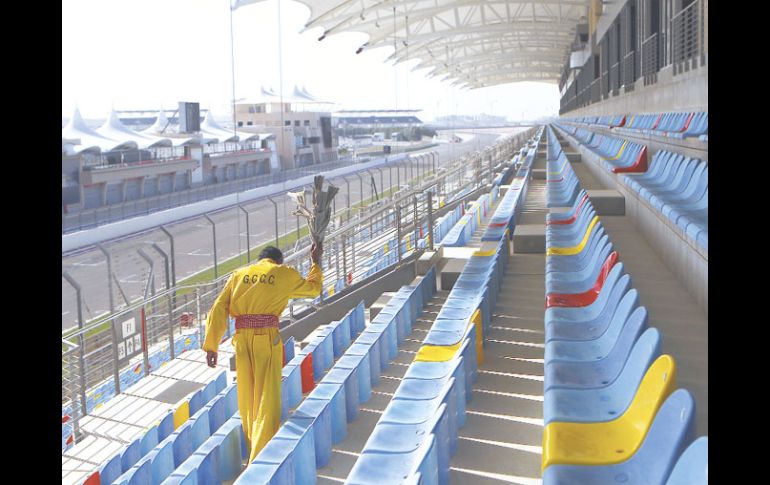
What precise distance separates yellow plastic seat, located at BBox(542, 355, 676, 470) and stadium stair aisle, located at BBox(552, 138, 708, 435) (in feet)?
0.22

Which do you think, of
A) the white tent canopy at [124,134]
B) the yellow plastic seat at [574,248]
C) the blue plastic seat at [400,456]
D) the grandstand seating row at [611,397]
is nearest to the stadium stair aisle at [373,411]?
the blue plastic seat at [400,456]

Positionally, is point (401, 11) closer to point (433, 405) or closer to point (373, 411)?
point (373, 411)

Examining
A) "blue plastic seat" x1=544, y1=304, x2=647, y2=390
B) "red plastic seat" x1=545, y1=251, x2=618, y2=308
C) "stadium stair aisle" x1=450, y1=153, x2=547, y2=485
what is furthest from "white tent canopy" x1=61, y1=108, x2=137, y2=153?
"blue plastic seat" x1=544, y1=304, x2=647, y2=390

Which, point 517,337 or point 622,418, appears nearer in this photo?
point 622,418

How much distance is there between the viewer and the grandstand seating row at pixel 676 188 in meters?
2.01

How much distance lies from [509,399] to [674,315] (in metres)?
0.69

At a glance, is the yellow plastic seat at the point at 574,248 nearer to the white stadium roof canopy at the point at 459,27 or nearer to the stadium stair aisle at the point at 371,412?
the stadium stair aisle at the point at 371,412

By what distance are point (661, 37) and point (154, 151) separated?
12.1 m

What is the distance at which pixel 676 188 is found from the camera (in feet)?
9.48

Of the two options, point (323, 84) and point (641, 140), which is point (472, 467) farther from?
point (323, 84)

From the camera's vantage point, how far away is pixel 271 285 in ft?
9.43

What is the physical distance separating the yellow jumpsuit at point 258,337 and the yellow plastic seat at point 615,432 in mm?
1721
